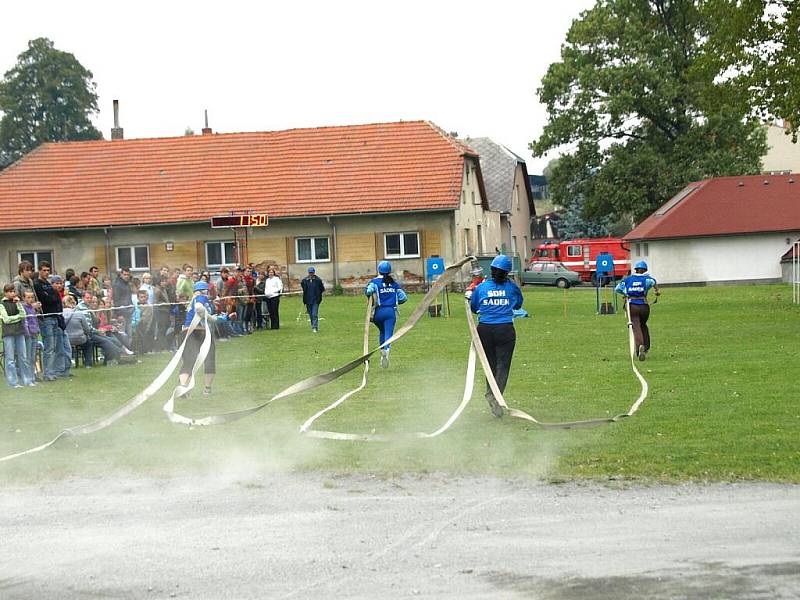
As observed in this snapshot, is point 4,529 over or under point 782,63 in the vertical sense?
under

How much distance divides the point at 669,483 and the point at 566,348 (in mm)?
14553

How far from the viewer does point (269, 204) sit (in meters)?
53.6

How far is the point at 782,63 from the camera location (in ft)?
99.1

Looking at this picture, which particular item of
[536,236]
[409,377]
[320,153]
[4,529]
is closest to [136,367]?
[409,377]

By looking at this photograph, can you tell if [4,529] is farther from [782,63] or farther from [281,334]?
[782,63]

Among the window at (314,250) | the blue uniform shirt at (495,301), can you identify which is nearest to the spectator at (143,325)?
the blue uniform shirt at (495,301)

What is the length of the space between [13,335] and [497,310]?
8.71 meters

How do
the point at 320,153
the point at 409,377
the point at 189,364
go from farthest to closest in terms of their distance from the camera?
the point at 320,153, the point at 409,377, the point at 189,364

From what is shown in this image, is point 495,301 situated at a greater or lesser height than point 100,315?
greater

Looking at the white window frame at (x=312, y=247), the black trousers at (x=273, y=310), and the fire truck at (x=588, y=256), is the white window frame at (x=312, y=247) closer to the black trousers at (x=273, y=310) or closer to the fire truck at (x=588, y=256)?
the fire truck at (x=588, y=256)

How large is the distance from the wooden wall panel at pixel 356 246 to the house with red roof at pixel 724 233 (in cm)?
1511

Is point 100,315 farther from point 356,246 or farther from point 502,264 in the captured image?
point 356,246

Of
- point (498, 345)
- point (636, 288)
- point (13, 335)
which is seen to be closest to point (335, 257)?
point (636, 288)

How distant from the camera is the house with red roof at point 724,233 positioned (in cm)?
5966
